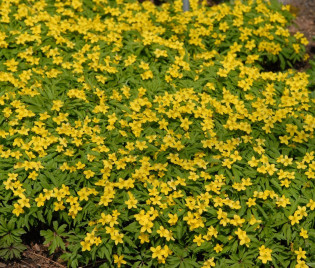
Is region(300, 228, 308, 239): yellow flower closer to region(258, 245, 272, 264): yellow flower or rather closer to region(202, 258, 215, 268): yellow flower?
region(258, 245, 272, 264): yellow flower

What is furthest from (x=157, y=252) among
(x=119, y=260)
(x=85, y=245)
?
(x=85, y=245)

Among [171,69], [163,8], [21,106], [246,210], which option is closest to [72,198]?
[21,106]

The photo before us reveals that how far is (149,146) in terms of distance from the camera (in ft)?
12.4

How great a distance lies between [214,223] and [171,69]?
1827 mm

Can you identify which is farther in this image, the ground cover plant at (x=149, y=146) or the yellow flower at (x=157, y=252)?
the ground cover plant at (x=149, y=146)

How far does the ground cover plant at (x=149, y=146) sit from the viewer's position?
345 centimetres

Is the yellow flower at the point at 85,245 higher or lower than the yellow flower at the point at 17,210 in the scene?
lower

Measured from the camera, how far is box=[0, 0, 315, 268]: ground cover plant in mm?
3445

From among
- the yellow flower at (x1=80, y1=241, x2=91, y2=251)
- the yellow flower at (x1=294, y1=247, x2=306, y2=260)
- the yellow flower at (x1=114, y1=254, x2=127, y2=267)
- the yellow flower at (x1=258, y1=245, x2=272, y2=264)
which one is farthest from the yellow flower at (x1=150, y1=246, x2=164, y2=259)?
the yellow flower at (x1=294, y1=247, x2=306, y2=260)

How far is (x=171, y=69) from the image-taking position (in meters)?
4.50

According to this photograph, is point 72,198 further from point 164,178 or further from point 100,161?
point 164,178

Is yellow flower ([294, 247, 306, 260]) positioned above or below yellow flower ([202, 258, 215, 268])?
above

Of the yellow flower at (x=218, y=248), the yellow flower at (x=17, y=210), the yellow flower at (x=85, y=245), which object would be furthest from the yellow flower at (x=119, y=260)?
the yellow flower at (x=17, y=210)

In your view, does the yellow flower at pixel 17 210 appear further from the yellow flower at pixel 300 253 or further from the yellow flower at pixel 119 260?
the yellow flower at pixel 300 253
